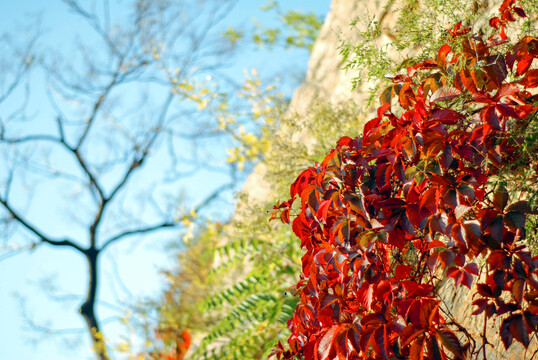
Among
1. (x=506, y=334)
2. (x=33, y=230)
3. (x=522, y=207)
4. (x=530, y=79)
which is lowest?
(x=506, y=334)

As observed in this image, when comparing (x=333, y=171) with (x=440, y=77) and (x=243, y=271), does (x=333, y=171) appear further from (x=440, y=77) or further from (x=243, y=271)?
(x=243, y=271)

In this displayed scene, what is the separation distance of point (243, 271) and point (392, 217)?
4714mm

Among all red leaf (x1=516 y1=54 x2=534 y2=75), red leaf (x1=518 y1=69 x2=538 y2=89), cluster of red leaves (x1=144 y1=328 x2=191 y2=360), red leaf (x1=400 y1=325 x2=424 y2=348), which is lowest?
red leaf (x1=400 y1=325 x2=424 y2=348)

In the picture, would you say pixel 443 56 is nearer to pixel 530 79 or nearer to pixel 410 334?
pixel 530 79

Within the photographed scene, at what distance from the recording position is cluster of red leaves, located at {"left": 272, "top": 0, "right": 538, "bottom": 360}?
1.34m

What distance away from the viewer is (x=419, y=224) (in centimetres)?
145

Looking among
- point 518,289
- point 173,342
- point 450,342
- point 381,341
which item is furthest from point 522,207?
point 173,342

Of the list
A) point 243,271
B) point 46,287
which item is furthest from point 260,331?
point 46,287

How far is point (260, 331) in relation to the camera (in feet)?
13.5

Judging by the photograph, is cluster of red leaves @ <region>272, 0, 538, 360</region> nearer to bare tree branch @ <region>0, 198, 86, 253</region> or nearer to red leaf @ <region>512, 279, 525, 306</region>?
red leaf @ <region>512, 279, 525, 306</region>

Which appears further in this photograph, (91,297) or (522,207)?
(91,297)

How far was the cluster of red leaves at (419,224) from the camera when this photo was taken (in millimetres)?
1336

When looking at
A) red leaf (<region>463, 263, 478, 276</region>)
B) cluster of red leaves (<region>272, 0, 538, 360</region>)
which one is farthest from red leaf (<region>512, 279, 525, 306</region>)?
red leaf (<region>463, 263, 478, 276</region>)

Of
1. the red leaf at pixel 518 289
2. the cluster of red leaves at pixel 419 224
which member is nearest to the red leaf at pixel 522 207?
the cluster of red leaves at pixel 419 224
